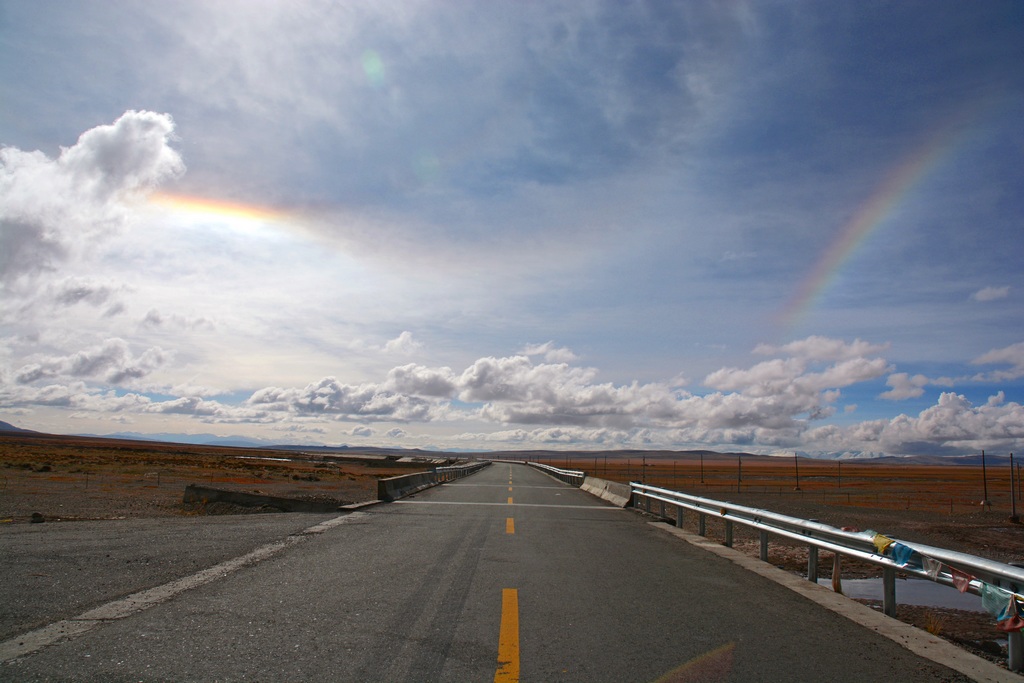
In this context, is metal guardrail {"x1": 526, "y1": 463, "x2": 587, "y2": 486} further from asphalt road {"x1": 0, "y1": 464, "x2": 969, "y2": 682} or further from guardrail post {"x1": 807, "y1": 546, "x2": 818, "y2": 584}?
guardrail post {"x1": 807, "y1": 546, "x2": 818, "y2": 584}

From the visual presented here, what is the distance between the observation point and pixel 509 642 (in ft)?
17.7

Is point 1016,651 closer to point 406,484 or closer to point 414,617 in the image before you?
point 414,617

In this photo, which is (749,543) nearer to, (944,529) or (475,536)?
(475,536)

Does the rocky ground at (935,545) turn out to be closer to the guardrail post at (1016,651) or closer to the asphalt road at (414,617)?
the guardrail post at (1016,651)

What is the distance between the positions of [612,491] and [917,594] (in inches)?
496

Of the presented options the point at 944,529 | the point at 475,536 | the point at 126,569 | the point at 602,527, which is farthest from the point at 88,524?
the point at 944,529

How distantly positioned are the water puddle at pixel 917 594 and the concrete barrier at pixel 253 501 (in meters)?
11.4

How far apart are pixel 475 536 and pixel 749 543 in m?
Result: 7.32

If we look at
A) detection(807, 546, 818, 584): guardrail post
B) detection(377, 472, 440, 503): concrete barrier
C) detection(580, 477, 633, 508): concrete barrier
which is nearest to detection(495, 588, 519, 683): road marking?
detection(807, 546, 818, 584): guardrail post

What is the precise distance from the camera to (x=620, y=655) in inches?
202

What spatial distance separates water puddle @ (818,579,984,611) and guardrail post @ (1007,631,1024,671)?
5383mm

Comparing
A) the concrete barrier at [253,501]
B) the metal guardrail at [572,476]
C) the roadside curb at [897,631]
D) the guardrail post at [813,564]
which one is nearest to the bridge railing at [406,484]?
the concrete barrier at [253,501]

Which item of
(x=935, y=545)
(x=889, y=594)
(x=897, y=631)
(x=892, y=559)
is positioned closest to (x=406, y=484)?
(x=935, y=545)

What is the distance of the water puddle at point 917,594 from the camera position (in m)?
10.2
